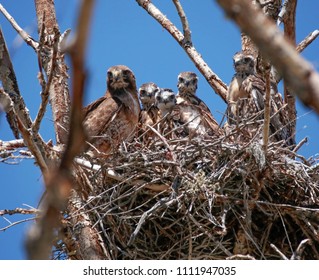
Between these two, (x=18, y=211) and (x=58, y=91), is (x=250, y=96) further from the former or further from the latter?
(x=18, y=211)

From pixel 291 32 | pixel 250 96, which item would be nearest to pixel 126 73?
pixel 250 96

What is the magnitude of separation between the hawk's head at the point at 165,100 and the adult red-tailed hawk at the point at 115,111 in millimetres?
311

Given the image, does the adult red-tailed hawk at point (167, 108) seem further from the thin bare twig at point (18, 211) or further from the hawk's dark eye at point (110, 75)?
the thin bare twig at point (18, 211)

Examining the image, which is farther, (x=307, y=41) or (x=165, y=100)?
(x=307, y=41)

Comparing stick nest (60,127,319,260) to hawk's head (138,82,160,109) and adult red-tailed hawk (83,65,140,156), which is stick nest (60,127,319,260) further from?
hawk's head (138,82,160,109)

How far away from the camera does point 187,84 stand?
6.81 metres

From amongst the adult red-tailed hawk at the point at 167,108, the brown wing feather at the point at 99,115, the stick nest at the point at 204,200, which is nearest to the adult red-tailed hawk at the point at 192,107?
the adult red-tailed hawk at the point at 167,108

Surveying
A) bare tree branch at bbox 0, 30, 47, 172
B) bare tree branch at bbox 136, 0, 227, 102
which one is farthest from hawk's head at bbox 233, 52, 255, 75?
bare tree branch at bbox 0, 30, 47, 172

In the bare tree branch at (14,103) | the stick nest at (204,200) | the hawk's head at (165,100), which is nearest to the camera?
the bare tree branch at (14,103)

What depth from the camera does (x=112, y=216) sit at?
16.7 ft

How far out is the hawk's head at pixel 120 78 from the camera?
681 centimetres

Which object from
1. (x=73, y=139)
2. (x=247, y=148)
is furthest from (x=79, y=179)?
(x=73, y=139)

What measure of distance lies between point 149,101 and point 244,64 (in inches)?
45.4

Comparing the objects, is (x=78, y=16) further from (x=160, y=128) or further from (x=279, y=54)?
(x=160, y=128)
